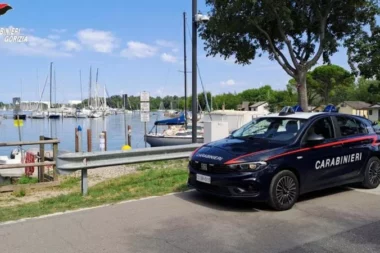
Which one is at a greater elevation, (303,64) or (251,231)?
(303,64)

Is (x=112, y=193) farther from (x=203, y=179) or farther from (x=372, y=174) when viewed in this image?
(x=372, y=174)

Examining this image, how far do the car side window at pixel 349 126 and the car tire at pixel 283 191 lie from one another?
1.82 metres

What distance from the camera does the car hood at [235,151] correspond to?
664 centimetres

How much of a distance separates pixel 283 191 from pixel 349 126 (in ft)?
8.15

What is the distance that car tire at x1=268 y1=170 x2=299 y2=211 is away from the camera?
657cm

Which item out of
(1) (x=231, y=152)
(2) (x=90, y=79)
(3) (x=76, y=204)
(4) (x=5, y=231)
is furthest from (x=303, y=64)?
(2) (x=90, y=79)

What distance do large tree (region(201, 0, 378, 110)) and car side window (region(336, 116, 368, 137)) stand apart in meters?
6.56

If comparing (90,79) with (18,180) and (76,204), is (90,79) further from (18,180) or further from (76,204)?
(76,204)

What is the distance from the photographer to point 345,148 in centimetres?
780

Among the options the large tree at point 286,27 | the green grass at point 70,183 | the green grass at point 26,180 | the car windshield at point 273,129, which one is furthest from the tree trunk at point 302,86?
the green grass at point 26,180

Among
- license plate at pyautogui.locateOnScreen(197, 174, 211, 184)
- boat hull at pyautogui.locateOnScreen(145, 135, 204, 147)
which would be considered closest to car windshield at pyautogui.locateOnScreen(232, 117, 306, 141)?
license plate at pyautogui.locateOnScreen(197, 174, 211, 184)

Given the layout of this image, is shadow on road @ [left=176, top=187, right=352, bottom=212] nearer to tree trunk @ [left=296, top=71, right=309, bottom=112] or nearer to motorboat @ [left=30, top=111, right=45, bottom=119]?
tree trunk @ [left=296, top=71, right=309, bottom=112]

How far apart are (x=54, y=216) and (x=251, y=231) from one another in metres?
3.01

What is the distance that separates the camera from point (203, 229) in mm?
5664
